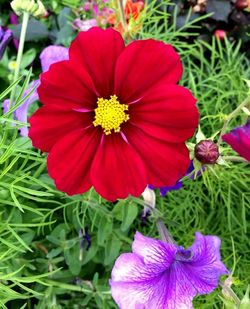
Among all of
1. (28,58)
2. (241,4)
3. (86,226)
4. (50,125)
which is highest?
(50,125)

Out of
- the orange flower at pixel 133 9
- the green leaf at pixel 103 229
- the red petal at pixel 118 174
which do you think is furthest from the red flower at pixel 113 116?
the orange flower at pixel 133 9

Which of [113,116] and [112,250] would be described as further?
[112,250]

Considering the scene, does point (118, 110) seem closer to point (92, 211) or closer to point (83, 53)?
point (83, 53)

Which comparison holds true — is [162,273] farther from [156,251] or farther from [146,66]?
[146,66]

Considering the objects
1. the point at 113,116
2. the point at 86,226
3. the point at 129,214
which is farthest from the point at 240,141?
the point at 86,226

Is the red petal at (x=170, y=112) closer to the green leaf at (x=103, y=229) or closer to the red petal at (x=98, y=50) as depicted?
the red petal at (x=98, y=50)

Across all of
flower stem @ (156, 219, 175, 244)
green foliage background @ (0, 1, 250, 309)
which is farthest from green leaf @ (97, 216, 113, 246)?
flower stem @ (156, 219, 175, 244)
